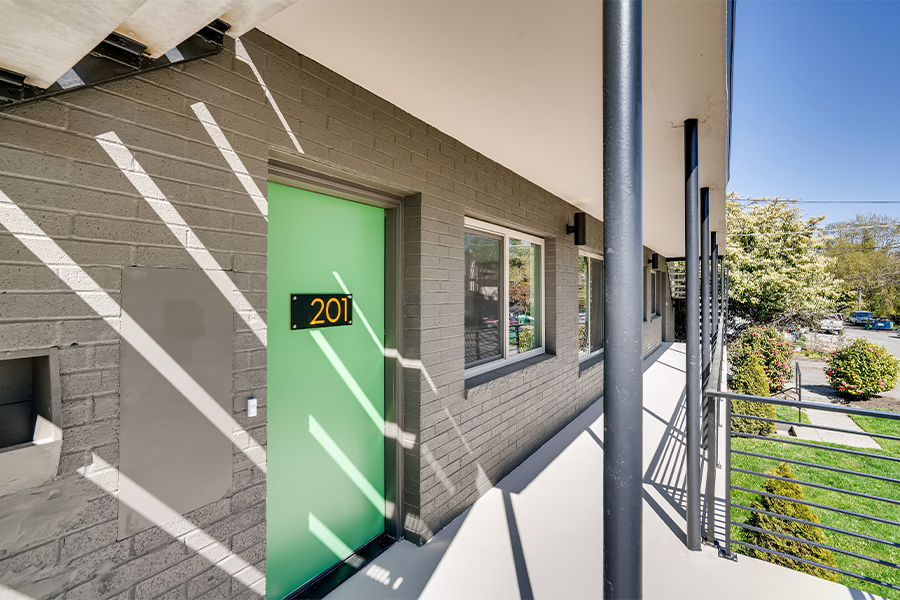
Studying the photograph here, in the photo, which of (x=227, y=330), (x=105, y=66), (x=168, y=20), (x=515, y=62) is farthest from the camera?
(x=515, y=62)

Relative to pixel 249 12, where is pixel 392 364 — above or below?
below

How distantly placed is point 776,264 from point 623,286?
18665 mm

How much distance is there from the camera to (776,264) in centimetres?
1531

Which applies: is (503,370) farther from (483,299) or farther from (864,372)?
(864,372)

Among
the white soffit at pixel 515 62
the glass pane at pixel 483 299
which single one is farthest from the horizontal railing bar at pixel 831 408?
the glass pane at pixel 483 299

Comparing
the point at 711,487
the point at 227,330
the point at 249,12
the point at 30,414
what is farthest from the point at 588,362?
the point at 30,414

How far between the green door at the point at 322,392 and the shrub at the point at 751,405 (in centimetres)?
542

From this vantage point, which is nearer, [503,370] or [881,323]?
[503,370]

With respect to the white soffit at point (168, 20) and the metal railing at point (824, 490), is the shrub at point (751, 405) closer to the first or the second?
the metal railing at point (824, 490)

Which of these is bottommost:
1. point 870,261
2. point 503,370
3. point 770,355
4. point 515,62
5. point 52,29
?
point 770,355

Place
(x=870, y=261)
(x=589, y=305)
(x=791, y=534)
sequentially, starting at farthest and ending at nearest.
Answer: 1. (x=870, y=261)
2. (x=589, y=305)
3. (x=791, y=534)

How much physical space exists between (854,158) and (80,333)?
45.0 m

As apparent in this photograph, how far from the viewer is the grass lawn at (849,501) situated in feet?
10.9

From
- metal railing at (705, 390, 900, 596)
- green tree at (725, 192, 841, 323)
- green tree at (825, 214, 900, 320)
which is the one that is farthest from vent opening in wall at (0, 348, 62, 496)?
green tree at (825, 214, 900, 320)
